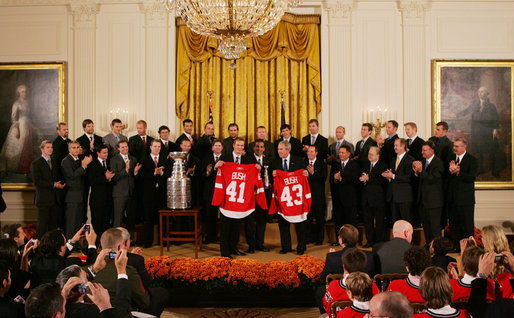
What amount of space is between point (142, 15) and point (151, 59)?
0.95 metres

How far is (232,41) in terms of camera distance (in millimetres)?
5496

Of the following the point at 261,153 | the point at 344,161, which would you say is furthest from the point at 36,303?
the point at 344,161

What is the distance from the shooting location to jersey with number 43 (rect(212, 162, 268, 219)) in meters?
7.71

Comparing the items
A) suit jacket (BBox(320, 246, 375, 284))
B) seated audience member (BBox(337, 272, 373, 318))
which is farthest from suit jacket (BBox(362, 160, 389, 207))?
seated audience member (BBox(337, 272, 373, 318))

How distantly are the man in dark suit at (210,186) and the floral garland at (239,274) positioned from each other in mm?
2340

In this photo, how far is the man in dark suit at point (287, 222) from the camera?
7.88m

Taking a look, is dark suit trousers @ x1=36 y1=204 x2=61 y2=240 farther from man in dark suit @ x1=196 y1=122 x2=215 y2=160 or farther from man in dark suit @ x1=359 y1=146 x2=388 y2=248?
man in dark suit @ x1=359 y1=146 x2=388 y2=248

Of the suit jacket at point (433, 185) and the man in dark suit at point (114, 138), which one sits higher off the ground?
the man in dark suit at point (114, 138)

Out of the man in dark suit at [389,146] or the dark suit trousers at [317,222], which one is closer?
the dark suit trousers at [317,222]

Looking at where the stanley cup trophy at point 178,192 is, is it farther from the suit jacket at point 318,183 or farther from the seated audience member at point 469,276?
the seated audience member at point 469,276

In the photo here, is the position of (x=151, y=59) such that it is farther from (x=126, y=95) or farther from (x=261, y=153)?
(x=261, y=153)

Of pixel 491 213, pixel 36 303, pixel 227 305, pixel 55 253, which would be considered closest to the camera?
pixel 36 303

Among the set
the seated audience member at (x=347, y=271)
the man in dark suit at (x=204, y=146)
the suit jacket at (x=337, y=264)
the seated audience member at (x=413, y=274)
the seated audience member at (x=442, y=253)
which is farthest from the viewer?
the man in dark suit at (x=204, y=146)

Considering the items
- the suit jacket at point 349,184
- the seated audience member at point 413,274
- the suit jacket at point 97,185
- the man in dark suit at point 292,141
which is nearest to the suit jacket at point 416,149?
the suit jacket at point 349,184
